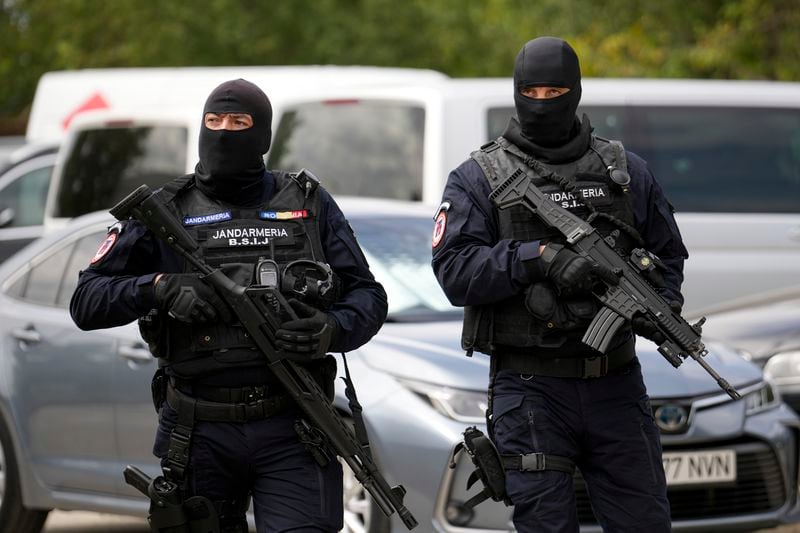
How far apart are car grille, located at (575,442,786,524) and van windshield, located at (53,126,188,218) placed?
6.05 metres

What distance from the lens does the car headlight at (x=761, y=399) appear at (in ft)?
21.8

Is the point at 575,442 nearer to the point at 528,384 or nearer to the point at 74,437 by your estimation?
the point at 528,384

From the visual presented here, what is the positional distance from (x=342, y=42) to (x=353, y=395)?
78.5ft

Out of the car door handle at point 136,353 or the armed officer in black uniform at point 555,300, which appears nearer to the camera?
the armed officer in black uniform at point 555,300

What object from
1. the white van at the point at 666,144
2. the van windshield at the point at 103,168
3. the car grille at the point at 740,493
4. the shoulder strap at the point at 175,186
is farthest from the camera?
the van windshield at the point at 103,168

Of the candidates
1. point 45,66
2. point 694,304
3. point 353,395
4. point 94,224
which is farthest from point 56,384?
point 45,66

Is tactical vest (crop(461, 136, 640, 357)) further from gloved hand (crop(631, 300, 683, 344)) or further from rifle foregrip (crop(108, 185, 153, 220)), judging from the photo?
rifle foregrip (crop(108, 185, 153, 220))

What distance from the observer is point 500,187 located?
191 inches

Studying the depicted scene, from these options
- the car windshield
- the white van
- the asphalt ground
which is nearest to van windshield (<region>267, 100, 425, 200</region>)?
the white van

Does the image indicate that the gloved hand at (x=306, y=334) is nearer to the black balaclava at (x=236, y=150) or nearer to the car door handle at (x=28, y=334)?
the black balaclava at (x=236, y=150)

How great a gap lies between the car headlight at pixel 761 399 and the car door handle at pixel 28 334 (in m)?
3.09

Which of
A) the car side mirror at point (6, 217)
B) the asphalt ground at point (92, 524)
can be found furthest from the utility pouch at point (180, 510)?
the car side mirror at point (6, 217)

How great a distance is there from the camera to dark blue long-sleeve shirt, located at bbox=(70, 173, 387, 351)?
4.57m

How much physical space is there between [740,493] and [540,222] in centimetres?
202
